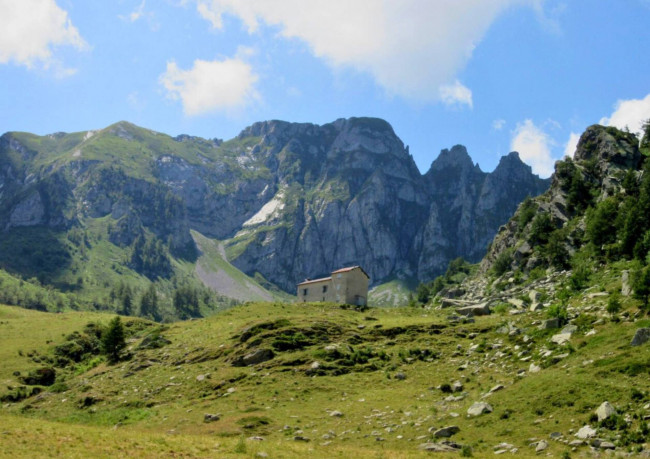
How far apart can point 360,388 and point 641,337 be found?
71.0ft

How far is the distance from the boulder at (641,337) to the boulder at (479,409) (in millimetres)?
10268

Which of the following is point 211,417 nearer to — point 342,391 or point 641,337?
point 342,391

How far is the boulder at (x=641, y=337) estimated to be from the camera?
1181 inches

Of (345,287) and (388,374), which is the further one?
(345,287)

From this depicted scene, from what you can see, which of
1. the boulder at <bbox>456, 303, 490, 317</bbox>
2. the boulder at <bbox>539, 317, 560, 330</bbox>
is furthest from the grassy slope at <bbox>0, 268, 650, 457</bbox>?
the boulder at <bbox>456, 303, 490, 317</bbox>

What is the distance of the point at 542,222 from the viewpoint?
95.6m

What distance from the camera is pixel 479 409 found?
2947 centimetres

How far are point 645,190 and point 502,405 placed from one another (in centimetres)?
5632

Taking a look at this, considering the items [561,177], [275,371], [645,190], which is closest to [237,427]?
[275,371]

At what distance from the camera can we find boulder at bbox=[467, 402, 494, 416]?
95.8 ft

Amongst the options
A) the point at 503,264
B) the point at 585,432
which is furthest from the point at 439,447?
the point at 503,264

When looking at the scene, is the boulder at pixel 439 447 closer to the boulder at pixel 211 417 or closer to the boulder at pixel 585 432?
the boulder at pixel 585 432

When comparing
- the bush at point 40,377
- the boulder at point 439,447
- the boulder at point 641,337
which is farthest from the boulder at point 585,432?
the bush at point 40,377

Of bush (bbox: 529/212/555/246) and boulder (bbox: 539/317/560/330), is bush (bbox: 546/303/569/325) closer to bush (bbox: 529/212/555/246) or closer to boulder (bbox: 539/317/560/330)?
boulder (bbox: 539/317/560/330)
